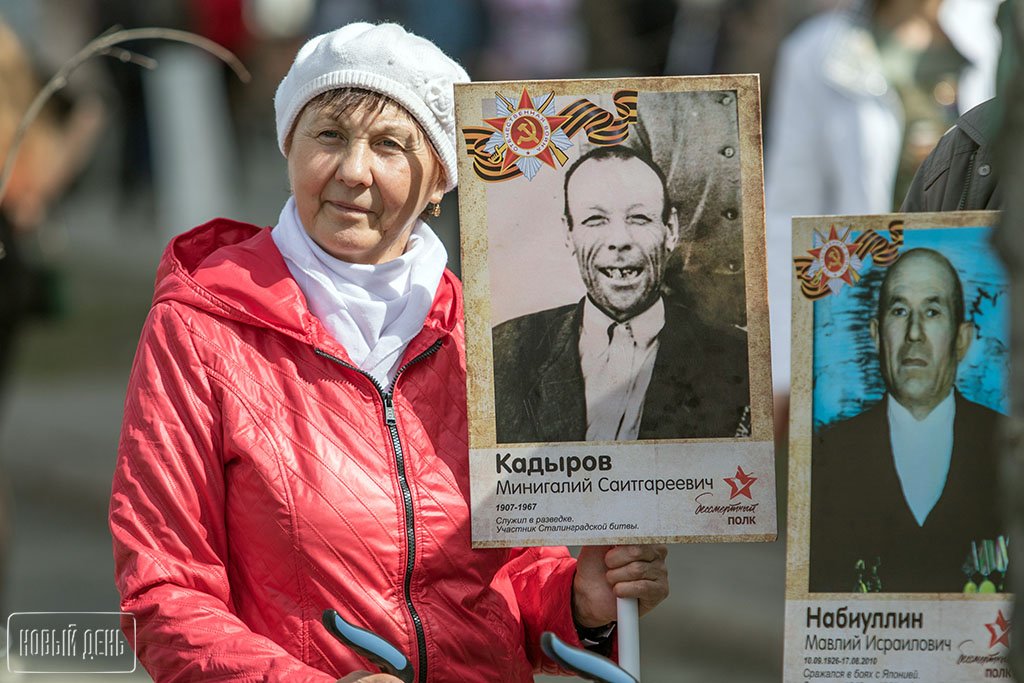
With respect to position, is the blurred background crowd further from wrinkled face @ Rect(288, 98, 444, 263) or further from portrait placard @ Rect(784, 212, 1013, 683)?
wrinkled face @ Rect(288, 98, 444, 263)

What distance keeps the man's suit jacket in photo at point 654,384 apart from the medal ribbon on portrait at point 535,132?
0.23 meters

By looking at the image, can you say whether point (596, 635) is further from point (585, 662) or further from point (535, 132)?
point (535, 132)

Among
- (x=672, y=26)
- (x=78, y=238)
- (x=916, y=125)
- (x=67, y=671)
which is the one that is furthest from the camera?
(x=78, y=238)

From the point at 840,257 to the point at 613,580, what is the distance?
61cm

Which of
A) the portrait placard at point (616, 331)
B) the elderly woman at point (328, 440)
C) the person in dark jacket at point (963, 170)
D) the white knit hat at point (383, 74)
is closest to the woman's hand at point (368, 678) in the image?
the elderly woman at point (328, 440)

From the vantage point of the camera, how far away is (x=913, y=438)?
8.14 feet

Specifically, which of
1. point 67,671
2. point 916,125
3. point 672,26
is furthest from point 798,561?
point 672,26

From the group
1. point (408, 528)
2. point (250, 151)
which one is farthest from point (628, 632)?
point (250, 151)

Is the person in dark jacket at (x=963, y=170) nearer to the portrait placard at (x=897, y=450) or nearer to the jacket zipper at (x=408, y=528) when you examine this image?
the portrait placard at (x=897, y=450)

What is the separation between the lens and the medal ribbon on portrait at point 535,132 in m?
2.46

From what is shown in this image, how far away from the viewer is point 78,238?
1309 cm

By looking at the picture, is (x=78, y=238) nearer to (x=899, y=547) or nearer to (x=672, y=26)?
(x=672, y=26)

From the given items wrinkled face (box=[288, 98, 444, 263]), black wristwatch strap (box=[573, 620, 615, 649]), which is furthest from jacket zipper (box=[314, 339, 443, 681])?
black wristwatch strap (box=[573, 620, 615, 649])

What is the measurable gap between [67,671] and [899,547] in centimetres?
144
